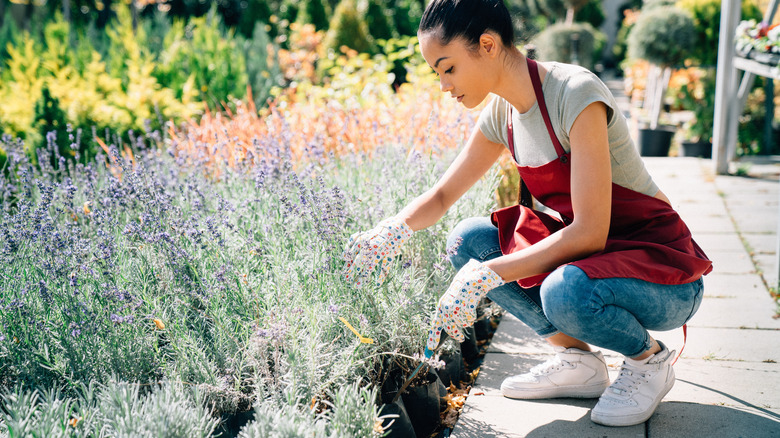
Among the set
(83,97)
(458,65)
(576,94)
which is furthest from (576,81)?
(83,97)

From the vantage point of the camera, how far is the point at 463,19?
6.19 ft

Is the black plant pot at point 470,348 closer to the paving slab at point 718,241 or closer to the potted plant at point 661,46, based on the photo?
the paving slab at point 718,241

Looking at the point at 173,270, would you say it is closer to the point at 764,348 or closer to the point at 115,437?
the point at 115,437

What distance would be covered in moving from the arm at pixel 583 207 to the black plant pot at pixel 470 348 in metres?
0.76

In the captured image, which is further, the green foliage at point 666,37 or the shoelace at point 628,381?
the green foliage at point 666,37

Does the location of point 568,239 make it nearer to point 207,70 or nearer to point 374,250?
point 374,250

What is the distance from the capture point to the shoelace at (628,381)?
2.02 m

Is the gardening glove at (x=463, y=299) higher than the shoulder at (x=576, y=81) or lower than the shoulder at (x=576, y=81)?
lower

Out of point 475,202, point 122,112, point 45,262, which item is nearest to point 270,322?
point 45,262

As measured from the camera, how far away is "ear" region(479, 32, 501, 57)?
1.91 m

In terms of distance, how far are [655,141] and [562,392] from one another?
5.45 meters

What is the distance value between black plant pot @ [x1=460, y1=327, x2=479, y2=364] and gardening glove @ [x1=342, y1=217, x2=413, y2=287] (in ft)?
2.15

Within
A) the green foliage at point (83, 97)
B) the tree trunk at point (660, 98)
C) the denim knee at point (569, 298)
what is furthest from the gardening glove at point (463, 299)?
the tree trunk at point (660, 98)

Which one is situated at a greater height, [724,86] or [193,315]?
[724,86]
